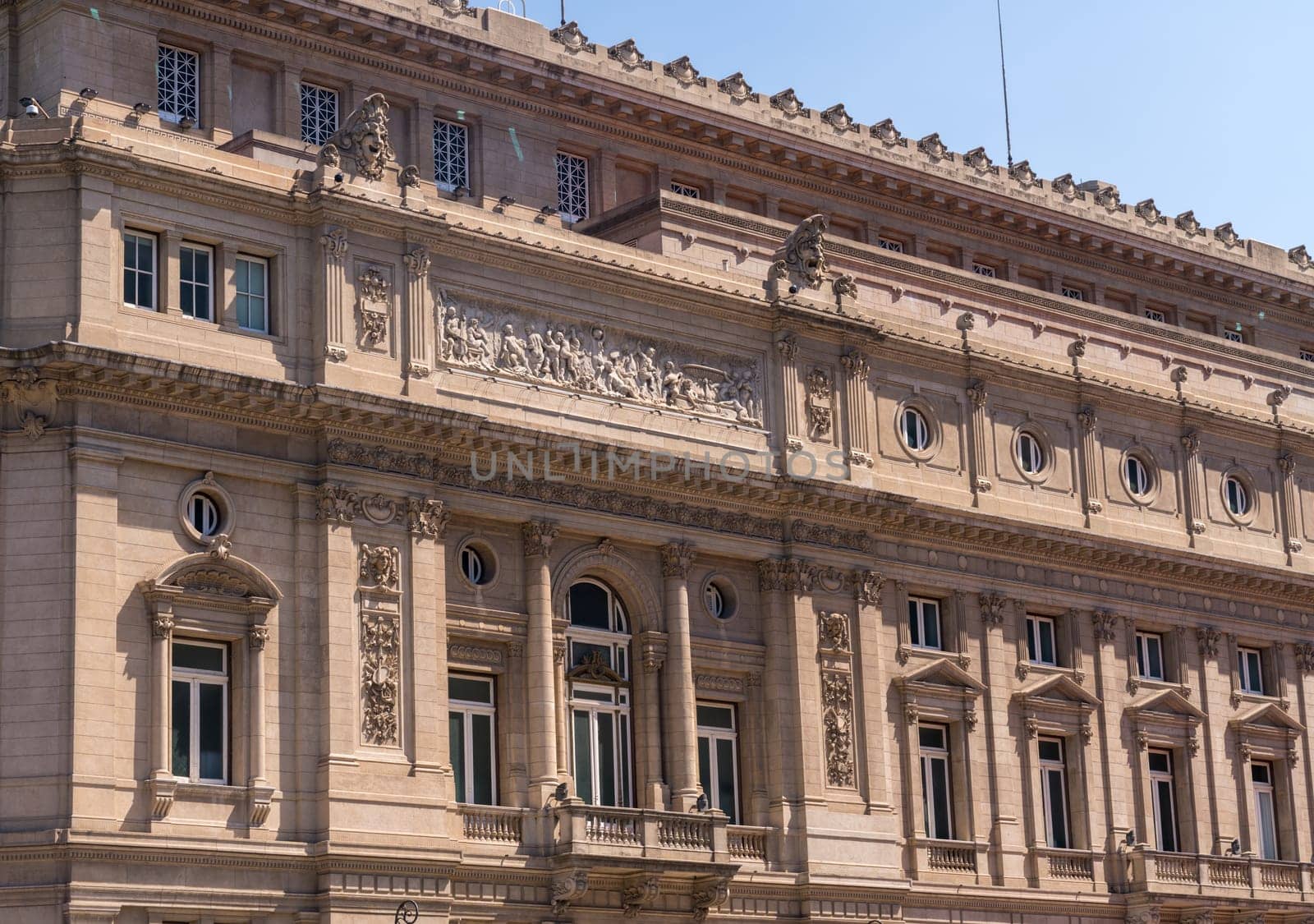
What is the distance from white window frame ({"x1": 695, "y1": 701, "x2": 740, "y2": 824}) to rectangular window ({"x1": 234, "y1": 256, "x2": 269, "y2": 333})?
42.0 ft

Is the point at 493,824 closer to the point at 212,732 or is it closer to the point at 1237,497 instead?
the point at 212,732

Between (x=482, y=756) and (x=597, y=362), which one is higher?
(x=597, y=362)

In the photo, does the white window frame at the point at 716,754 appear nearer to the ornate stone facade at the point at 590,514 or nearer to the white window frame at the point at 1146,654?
the ornate stone facade at the point at 590,514

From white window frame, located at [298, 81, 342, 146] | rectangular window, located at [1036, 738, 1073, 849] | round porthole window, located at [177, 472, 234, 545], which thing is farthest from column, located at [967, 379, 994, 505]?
round porthole window, located at [177, 472, 234, 545]

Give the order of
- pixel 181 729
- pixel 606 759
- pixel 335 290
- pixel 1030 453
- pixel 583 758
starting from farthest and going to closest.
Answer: pixel 1030 453 → pixel 606 759 → pixel 583 758 → pixel 335 290 → pixel 181 729

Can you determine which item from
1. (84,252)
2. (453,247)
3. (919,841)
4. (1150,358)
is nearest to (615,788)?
(919,841)

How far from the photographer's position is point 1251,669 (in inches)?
2440

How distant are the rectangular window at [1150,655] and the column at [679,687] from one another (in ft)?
48.6

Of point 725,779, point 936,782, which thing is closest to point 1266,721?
point 936,782

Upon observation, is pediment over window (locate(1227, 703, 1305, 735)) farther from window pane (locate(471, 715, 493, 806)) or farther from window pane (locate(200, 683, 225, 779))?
window pane (locate(200, 683, 225, 779))

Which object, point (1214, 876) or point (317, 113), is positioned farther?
point (1214, 876)

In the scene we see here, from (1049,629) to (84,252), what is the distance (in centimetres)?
2659

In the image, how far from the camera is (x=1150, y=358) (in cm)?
6356

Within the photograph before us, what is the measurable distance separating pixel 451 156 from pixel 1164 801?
2411cm
